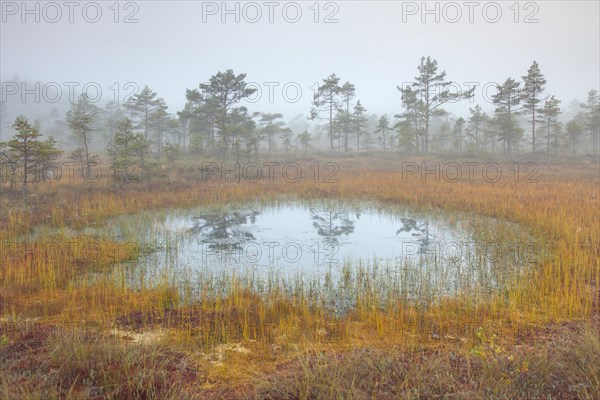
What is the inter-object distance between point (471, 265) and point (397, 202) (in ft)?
28.1

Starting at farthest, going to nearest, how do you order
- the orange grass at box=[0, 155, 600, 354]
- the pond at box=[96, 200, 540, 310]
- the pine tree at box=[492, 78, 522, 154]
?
1. the pine tree at box=[492, 78, 522, 154]
2. the pond at box=[96, 200, 540, 310]
3. the orange grass at box=[0, 155, 600, 354]

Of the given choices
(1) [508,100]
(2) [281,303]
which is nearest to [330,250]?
(2) [281,303]

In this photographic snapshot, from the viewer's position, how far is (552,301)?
563cm

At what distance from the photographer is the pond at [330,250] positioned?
691 cm

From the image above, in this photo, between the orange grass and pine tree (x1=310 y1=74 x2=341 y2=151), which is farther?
pine tree (x1=310 y1=74 x2=341 y2=151)

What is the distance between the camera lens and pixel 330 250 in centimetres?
941

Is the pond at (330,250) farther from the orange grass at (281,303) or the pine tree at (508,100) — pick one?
the pine tree at (508,100)

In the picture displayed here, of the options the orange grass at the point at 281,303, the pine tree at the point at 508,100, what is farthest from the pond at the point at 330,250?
the pine tree at the point at 508,100

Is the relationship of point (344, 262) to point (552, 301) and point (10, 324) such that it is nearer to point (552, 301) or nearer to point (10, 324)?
point (552, 301)

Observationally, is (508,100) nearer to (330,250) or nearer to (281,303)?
(330,250)

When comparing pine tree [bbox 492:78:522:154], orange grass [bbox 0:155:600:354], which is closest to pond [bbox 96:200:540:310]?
orange grass [bbox 0:155:600:354]

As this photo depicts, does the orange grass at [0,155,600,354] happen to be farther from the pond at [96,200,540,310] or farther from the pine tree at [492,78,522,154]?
the pine tree at [492,78,522,154]

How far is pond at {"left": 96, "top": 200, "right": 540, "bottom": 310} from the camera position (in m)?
6.91

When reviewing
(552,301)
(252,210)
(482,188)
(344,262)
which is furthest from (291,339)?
(482,188)
